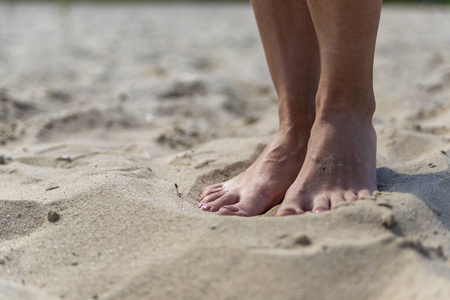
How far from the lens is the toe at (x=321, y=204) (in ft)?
4.00

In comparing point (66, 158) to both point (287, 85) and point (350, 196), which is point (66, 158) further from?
point (350, 196)

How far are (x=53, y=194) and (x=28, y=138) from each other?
86cm

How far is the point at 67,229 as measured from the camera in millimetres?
1224

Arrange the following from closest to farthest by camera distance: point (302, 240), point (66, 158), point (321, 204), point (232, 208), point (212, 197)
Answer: point (302, 240) < point (321, 204) < point (232, 208) < point (212, 197) < point (66, 158)

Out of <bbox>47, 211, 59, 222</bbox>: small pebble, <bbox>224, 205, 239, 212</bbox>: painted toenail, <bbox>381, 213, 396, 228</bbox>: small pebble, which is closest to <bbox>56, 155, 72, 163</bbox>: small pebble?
<bbox>47, 211, 59, 222</bbox>: small pebble

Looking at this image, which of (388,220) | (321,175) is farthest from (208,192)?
(388,220)

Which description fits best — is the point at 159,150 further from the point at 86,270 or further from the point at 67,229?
the point at 86,270

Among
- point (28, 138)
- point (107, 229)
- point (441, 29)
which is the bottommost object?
point (28, 138)

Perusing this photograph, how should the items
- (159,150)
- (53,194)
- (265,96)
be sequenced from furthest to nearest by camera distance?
(265,96), (159,150), (53,194)

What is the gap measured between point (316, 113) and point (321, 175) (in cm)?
20

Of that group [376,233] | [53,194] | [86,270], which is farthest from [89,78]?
[376,233]

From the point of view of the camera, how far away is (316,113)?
139 centimetres

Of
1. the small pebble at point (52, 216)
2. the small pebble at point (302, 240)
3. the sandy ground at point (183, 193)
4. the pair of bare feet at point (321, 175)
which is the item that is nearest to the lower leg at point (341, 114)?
the pair of bare feet at point (321, 175)

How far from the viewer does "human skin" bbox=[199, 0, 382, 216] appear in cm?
128
